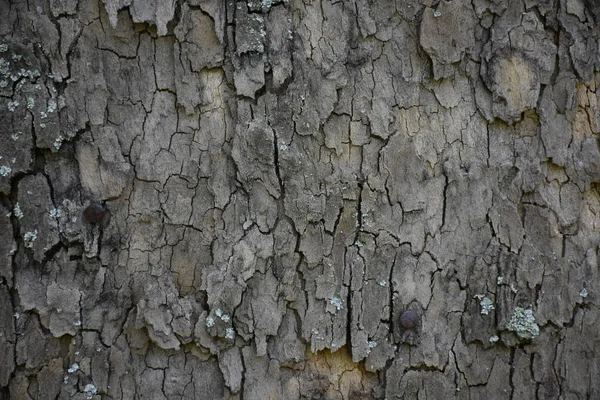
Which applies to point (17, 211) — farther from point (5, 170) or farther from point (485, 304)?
point (485, 304)

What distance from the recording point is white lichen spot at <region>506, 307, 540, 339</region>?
156 cm

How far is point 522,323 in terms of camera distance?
5.13 feet

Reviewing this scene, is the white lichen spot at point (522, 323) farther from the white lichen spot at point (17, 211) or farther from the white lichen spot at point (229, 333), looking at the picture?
the white lichen spot at point (17, 211)

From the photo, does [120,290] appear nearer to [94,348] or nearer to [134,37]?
[94,348]

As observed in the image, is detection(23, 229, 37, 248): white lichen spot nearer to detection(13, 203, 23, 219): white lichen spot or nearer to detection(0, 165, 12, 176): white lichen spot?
detection(13, 203, 23, 219): white lichen spot

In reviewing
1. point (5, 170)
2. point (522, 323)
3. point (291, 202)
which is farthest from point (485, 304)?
point (5, 170)

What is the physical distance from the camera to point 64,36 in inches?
59.7

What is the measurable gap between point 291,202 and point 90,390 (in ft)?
2.39

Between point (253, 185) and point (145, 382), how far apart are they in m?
0.60

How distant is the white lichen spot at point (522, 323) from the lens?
156 cm

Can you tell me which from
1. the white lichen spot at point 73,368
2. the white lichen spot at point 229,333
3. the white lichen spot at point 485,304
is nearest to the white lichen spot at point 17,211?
the white lichen spot at point 73,368

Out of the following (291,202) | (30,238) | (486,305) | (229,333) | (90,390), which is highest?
(291,202)

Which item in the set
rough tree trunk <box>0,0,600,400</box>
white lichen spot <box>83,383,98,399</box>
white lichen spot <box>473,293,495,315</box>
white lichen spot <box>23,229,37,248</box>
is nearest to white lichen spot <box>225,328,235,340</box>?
rough tree trunk <box>0,0,600,400</box>

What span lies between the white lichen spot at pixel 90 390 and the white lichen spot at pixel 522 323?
112 centimetres
